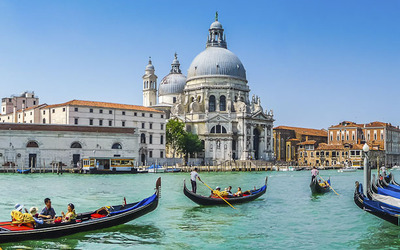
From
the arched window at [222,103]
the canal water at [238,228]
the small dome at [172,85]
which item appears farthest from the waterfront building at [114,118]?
the canal water at [238,228]

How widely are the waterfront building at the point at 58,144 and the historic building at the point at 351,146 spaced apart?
3710cm

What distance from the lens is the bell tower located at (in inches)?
2906

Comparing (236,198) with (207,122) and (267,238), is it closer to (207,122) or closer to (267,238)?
(267,238)

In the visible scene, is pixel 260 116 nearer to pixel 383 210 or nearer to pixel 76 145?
pixel 76 145

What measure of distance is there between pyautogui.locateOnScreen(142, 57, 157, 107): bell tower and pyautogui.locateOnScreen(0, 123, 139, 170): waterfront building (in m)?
27.5

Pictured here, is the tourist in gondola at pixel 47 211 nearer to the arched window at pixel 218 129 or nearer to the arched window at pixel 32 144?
the arched window at pixel 32 144

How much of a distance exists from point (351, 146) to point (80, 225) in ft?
218

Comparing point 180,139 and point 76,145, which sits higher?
point 180,139

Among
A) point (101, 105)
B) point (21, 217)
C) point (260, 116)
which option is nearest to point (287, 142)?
point (260, 116)

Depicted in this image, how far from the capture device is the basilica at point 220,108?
2515 inches

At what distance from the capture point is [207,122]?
2522 inches

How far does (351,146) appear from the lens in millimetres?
74062

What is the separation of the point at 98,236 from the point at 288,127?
3104 inches

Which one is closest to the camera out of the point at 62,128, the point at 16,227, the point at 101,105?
the point at 16,227
